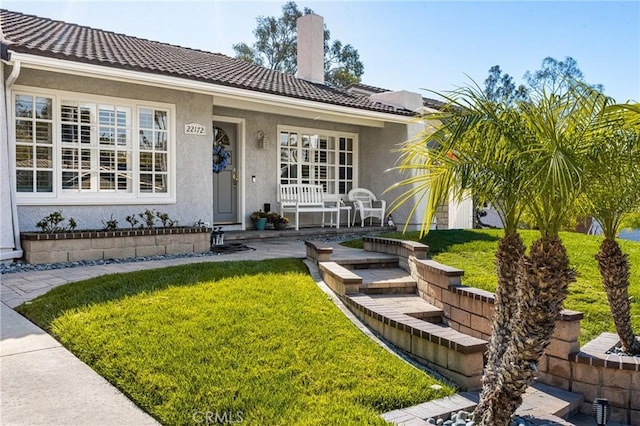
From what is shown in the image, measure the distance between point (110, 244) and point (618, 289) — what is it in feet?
23.0

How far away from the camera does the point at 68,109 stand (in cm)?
848

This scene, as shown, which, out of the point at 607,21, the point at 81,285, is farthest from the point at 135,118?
the point at 607,21

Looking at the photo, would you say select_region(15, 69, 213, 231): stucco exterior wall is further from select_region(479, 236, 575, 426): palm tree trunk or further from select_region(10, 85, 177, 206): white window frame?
select_region(479, 236, 575, 426): palm tree trunk

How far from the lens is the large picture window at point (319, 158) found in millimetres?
12555

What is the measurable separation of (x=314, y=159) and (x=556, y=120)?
10302mm

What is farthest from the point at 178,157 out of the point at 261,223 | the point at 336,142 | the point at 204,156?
the point at 336,142

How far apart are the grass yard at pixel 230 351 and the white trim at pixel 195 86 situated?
3.78 metres

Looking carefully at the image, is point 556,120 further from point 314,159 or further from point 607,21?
point 607,21

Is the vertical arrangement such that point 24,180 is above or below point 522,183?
above

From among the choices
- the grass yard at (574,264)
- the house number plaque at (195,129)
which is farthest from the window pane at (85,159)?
the grass yard at (574,264)

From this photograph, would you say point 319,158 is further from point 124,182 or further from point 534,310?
point 534,310

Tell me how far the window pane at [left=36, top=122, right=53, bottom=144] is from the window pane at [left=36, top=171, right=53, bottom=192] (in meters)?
0.54

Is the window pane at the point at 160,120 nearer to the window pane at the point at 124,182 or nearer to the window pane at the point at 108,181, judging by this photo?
the window pane at the point at 124,182

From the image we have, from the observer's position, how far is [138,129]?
912 centimetres
